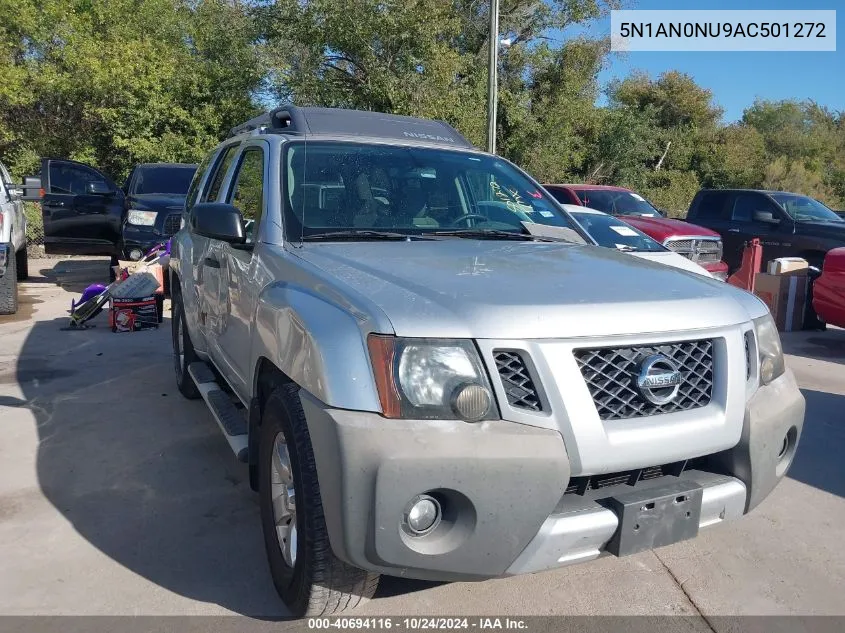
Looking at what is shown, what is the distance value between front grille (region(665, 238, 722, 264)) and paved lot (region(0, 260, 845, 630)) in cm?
489

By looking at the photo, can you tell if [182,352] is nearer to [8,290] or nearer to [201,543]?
[201,543]

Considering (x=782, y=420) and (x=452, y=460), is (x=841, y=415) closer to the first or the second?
(x=782, y=420)

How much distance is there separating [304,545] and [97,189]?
10080 millimetres

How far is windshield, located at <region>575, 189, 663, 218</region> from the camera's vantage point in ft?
39.5

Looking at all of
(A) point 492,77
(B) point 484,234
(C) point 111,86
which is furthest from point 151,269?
(C) point 111,86

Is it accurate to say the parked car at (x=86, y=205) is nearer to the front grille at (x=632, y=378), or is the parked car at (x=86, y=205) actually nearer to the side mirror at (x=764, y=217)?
the side mirror at (x=764, y=217)

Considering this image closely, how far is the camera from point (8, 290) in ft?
28.3

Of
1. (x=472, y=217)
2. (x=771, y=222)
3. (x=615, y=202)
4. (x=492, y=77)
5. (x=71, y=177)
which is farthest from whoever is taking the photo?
(x=492, y=77)

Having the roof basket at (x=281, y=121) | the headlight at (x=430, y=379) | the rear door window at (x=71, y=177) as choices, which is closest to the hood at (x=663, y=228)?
the roof basket at (x=281, y=121)

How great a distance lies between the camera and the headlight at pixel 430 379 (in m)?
2.19

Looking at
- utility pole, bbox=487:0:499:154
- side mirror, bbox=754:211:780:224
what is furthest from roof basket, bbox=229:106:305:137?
utility pole, bbox=487:0:499:154

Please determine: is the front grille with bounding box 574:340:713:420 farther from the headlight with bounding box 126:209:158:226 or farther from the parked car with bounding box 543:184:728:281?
the headlight with bounding box 126:209:158:226

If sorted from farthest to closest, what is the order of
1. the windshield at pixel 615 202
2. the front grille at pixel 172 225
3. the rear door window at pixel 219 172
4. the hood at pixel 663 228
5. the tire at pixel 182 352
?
the windshield at pixel 615 202, the hood at pixel 663 228, the front grille at pixel 172 225, the tire at pixel 182 352, the rear door window at pixel 219 172

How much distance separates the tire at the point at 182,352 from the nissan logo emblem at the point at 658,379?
3.54 m
